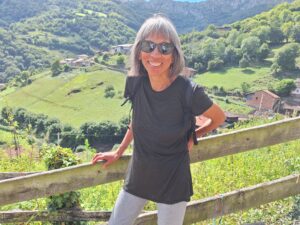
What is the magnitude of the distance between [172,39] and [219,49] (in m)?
102

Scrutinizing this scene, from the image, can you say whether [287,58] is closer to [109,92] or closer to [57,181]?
[109,92]

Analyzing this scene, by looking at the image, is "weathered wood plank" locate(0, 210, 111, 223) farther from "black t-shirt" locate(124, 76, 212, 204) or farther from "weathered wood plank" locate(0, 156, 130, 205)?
"black t-shirt" locate(124, 76, 212, 204)

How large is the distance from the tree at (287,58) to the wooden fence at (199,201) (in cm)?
8618

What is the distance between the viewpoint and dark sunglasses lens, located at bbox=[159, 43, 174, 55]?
2.64 metres

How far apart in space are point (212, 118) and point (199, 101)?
0.23 metres

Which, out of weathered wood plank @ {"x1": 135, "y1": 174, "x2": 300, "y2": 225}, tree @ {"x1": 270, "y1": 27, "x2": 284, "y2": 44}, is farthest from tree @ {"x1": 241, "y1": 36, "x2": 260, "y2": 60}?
weathered wood plank @ {"x1": 135, "y1": 174, "x2": 300, "y2": 225}

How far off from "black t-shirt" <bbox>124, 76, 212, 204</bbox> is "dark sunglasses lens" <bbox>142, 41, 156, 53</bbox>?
223mm

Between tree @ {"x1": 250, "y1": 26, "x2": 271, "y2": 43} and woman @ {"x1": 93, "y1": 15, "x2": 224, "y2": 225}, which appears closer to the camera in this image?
woman @ {"x1": 93, "y1": 15, "x2": 224, "y2": 225}

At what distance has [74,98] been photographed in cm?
9462

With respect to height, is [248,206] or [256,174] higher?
[248,206]

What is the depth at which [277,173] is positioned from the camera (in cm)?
489

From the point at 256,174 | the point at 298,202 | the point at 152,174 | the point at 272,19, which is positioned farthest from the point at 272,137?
the point at 272,19

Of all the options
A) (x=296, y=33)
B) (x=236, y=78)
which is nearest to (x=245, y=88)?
(x=236, y=78)

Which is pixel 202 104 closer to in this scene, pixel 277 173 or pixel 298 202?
pixel 298 202
